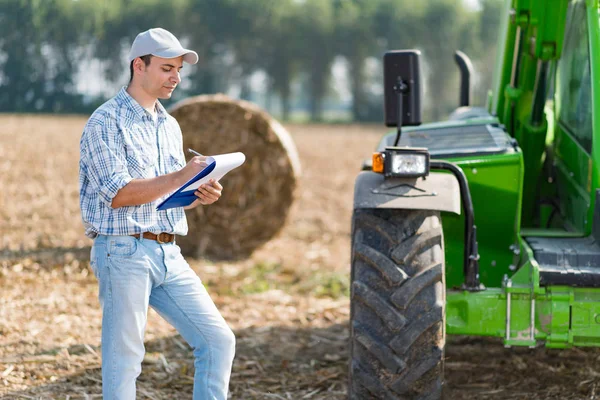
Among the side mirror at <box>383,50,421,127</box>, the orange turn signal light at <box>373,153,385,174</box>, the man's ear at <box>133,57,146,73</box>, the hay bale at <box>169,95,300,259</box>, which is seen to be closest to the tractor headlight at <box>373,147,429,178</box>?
the orange turn signal light at <box>373,153,385,174</box>

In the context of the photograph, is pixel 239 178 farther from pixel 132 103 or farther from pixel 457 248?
pixel 132 103

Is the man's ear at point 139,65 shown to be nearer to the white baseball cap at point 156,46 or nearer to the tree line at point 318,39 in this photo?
the white baseball cap at point 156,46

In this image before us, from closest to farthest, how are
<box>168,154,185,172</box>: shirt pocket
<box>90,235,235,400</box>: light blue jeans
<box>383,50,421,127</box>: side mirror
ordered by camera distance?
<box>90,235,235,400</box>: light blue jeans
<box>168,154,185,172</box>: shirt pocket
<box>383,50,421,127</box>: side mirror

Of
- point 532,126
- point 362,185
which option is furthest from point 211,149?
point 362,185

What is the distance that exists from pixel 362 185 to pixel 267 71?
40.9 metres

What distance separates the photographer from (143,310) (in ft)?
12.8

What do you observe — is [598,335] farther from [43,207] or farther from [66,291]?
[43,207]

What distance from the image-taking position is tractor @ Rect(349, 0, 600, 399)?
4.42 meters

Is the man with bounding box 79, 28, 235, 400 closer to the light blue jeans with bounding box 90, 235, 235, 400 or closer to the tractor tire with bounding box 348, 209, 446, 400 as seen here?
the light blue jeans with bounding box 90, 235, 235, 400

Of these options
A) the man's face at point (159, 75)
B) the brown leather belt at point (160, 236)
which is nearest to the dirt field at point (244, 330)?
the brown leather belt at point (160, 236)

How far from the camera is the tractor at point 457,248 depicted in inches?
174

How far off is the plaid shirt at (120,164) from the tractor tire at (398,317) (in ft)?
3.35

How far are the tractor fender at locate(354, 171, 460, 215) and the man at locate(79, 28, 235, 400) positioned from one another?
3.24 feet

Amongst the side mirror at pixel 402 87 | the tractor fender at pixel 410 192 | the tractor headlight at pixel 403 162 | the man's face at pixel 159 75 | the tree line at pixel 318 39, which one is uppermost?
the man's face at pixel 159 75
